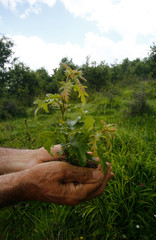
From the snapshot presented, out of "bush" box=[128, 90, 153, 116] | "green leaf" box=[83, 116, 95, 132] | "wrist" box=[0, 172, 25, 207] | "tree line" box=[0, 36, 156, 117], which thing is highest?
"tree line" box=[0, 36, 156, 117]

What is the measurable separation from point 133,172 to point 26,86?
17.9 meters

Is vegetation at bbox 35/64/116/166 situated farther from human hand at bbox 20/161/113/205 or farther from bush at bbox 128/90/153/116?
bush at bbox 128/90/153/116

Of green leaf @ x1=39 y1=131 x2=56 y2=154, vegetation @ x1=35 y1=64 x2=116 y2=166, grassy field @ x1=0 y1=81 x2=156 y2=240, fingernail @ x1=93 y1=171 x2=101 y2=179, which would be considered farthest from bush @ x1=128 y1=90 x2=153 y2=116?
green leaf @ x1=39 y1=131 x2=56 y2=154

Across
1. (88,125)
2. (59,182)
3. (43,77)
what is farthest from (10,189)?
(43,77)

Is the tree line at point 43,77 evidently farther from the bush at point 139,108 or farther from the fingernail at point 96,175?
the fingernail at point 96,175

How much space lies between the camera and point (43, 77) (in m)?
22.4

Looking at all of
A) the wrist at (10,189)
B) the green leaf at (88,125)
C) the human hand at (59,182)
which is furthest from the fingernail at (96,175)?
the wrist at (10,189)

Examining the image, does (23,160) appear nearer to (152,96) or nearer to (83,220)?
(83,220)

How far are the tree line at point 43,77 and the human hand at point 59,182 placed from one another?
1029 centimetres

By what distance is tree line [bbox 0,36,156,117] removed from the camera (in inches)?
544

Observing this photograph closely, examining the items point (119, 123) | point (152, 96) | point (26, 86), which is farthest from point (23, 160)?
point (26, 86)

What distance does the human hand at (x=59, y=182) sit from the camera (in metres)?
1.13

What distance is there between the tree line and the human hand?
10.3 metres

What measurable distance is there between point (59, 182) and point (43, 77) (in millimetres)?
23063
